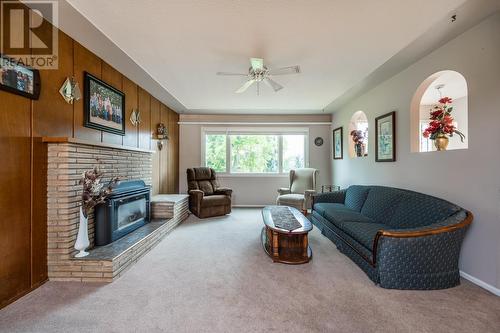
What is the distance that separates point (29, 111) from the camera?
1.99 metres

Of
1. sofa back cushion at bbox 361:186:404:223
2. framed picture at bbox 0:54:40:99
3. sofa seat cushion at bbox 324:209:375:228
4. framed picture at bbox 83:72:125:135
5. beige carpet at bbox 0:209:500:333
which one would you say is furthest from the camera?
sofa seat cushion at bbox 324:209:375:228

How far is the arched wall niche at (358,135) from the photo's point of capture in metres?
4.42

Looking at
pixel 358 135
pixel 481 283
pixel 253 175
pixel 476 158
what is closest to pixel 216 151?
pixel 253 175

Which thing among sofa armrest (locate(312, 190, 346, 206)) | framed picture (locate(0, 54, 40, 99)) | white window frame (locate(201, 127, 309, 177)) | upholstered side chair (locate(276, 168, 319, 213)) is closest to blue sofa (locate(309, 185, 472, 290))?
sofa armrest (locate(312, 190, 346, 206))

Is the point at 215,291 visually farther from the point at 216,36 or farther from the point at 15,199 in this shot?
the point at 216,36

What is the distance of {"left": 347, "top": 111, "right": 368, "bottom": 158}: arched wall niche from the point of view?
4418 millimetres

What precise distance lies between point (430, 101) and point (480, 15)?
10.5ft

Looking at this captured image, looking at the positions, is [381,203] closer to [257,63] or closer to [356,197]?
[356,197]

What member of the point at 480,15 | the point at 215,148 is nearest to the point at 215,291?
the point at 480,15

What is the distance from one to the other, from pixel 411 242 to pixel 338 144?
12.3 ft

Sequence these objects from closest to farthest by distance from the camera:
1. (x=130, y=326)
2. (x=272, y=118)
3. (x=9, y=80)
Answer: (x=130, y=326) → (x=9, y=80) → (x=272, y=118)

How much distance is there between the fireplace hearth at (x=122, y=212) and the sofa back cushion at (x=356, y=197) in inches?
136

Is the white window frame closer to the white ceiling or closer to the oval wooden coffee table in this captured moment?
the white ceiling

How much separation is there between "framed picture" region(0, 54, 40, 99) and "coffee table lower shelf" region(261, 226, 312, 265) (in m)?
2.73
